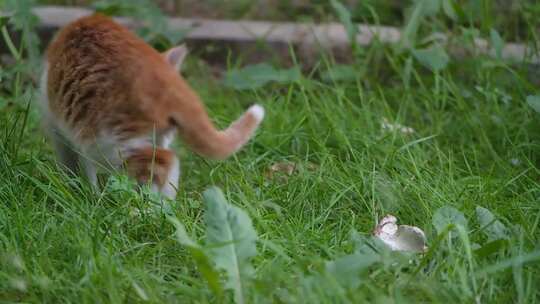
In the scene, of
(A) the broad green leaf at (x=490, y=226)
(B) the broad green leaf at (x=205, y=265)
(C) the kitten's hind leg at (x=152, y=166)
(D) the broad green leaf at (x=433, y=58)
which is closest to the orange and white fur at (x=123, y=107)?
(C) the kitten's hind leg at (x=152, y=166)

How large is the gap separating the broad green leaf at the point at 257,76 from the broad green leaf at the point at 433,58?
0.63 metres

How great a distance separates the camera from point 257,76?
16.9 feet

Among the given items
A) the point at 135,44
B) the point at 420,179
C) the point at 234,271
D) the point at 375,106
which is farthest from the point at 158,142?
the point at 375,106

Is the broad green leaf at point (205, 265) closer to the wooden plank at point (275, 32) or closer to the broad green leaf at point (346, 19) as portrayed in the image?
the broad green leaf at point (346, 19)

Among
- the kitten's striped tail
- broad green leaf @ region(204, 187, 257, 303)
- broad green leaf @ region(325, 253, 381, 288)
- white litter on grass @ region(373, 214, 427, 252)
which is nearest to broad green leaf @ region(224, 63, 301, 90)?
the kitten's striped tail

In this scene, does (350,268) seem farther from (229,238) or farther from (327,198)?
(327,198)

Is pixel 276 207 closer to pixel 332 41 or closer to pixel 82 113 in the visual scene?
pixel 82 113

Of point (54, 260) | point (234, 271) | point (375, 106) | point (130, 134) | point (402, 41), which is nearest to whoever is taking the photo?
point (234, 271)

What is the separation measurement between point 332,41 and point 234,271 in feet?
9.26

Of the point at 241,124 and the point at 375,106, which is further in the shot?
the point at 375,106

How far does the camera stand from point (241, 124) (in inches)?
159

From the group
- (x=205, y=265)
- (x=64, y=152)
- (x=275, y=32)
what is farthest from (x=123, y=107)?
(x=275, y=32)

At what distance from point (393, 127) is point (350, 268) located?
5.52 feet

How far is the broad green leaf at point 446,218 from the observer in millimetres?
3467
